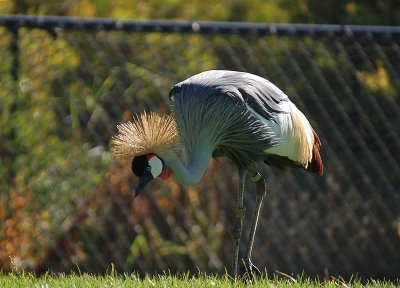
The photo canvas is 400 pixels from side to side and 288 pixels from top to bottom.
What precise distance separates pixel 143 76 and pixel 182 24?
57 cm

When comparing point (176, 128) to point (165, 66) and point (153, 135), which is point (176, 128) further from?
point (165, 66)

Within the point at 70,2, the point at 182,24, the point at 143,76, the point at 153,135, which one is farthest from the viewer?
the point at 70,2

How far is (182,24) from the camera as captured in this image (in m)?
6.23

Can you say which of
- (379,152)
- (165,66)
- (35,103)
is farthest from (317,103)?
(35,103)

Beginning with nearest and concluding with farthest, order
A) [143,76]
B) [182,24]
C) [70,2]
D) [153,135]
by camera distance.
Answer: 1. [153,135]
2. [182,24]
3. [143,76]
4. [70,2]

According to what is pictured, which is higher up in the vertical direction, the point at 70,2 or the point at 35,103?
the point at 70,2

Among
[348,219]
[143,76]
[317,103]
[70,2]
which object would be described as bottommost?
[348,219]

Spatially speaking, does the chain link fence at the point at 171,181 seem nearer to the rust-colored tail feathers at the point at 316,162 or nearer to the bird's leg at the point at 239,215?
the rust-colored tail feathers at the point at 316,162

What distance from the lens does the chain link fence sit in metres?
6.46

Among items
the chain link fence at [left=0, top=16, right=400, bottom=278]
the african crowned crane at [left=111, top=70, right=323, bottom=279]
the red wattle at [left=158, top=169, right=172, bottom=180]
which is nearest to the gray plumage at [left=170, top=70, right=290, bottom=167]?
the african crowned crane at [left=111, top=70, right=323, bottom=279]

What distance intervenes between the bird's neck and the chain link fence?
140cm

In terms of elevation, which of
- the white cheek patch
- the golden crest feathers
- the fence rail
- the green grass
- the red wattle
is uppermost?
the fence rail

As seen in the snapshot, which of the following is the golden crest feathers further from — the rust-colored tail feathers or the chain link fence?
the chain link fence

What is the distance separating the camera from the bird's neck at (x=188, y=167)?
5.10 m
